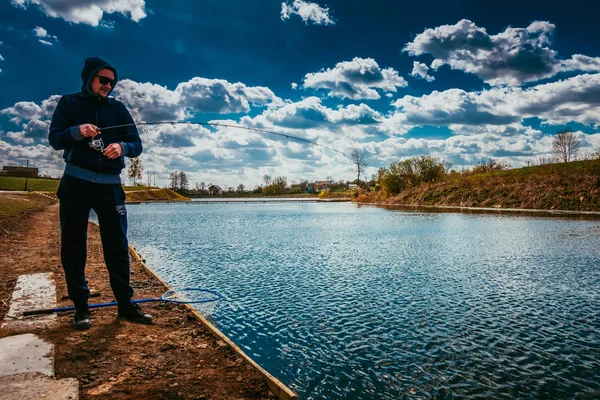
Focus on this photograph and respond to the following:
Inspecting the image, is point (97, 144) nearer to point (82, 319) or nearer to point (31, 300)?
point (82, 319)

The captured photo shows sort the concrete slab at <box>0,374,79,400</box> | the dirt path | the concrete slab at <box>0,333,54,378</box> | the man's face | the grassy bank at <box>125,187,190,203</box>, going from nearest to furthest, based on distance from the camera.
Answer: the concrete slab at <box>0,374,79,400</box> < the dirt path < the concrete slab at <box>0,333,54,378</box> < the man's face < the grassy bank at <box>125,187,190,203</box>

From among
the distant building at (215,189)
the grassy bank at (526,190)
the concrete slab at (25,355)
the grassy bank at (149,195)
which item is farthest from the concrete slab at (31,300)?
the distant building at (215,189)

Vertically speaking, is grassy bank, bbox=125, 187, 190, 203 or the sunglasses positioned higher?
the sunglasses

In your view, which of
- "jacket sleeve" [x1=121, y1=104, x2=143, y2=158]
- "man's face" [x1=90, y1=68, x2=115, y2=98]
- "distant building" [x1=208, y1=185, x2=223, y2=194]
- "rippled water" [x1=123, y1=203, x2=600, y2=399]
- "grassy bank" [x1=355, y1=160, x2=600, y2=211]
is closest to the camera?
"rippled water" [x1=123, y1=203, x2=600, y2=399]

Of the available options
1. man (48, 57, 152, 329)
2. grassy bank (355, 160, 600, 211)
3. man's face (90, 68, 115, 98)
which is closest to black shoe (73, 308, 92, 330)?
man (48, 57, 152, 329)

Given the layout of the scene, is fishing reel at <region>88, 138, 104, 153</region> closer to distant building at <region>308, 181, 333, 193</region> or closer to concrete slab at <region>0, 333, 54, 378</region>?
concrete slab at <region>0, 333, 54, 378</region>

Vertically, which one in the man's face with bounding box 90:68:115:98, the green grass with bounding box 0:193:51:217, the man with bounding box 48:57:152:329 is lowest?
the green grass with bounding box 0:193:51:217

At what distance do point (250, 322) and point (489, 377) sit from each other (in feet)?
9.74

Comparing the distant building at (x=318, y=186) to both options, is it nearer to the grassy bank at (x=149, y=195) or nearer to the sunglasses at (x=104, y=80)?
the grassy bank at (x=149, y=195)

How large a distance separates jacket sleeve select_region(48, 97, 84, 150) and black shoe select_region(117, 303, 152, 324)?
77.5 inches

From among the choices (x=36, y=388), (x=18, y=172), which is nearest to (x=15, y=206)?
(x=36, y=388)

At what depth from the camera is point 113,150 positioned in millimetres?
4188

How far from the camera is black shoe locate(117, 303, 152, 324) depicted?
466cm

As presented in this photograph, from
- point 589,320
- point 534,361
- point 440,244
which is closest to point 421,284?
point 589,320
